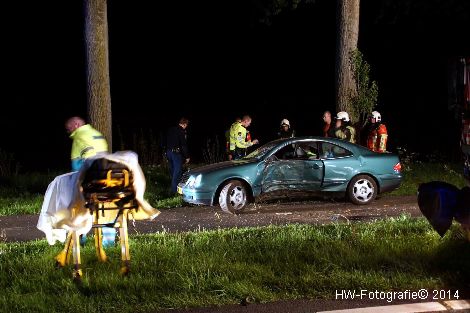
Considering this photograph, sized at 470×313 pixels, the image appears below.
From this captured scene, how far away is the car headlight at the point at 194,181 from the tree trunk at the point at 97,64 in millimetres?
3529

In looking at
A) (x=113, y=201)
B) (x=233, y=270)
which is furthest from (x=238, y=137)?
(x=113, y=201)

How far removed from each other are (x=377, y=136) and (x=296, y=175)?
8.60ft

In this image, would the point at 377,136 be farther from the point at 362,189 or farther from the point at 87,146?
the point at 87,146

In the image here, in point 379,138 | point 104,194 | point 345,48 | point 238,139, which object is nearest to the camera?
point 104,194

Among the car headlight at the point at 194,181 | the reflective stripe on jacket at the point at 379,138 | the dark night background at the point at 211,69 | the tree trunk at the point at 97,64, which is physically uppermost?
the dark night background at the point at 211,69

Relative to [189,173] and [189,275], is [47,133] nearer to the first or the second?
[189,173]

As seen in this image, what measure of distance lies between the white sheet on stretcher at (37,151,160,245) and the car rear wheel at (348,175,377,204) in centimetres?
704

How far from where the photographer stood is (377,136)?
1538 cm

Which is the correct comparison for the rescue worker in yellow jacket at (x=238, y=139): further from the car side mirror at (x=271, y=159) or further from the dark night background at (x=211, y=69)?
the dark night background at (x=211, y=69)

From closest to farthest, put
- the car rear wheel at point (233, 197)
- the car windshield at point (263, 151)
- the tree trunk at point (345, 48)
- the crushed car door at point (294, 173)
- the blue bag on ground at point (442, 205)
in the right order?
the blue bag on ground at point (442, 205) → the car rear wheel at point (233, 197) → the crushed car door at point (294, 173) → the car windshield at point (263, 151) → the tree trunk at point (345, 48)

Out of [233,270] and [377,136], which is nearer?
[233,270]

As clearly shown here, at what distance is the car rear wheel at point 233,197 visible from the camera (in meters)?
13.2

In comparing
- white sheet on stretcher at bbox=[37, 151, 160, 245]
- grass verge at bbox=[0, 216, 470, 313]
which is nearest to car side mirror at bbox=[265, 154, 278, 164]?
grass verge at bbox=[0, 216, 470, 313]

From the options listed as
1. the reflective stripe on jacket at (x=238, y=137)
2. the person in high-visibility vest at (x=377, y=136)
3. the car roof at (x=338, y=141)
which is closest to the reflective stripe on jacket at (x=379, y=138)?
the person in high-visibility vest at (x=377, y=136)
